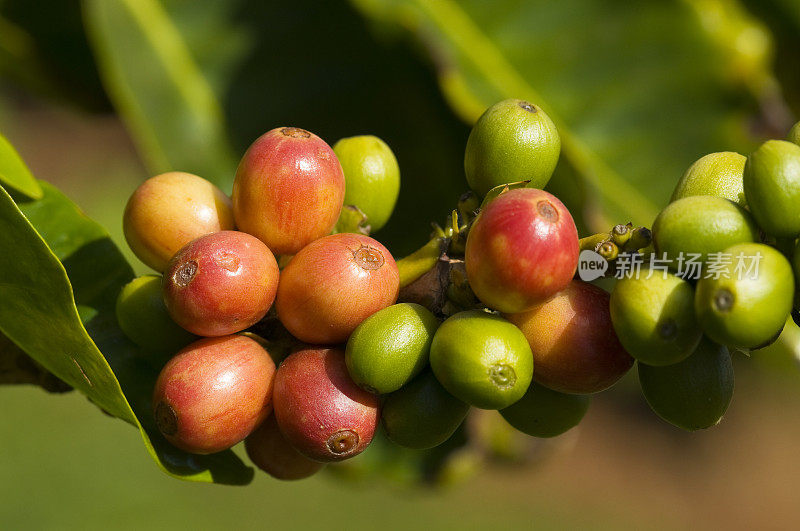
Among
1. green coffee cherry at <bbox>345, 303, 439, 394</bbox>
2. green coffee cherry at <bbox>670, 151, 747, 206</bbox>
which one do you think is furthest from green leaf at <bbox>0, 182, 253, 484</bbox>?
green coffee cherry at <bbox>670, 151, 747, 206</bbox>

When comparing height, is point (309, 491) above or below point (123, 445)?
below

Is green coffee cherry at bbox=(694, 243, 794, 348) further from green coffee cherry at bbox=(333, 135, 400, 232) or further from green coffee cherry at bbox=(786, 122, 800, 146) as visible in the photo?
green coffee cherry at bbox=(333, 135, 400, 232)

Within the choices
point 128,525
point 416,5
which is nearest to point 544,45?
point 416,5

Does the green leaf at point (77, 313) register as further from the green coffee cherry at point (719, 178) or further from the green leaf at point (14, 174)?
the green coffee cherry at point (719, 178)

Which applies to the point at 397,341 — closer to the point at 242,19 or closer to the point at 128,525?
the point at 242,19

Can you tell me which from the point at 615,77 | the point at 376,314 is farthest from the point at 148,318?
the point at 615,77
